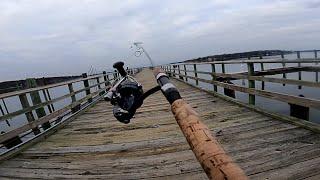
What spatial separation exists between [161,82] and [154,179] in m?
2.64

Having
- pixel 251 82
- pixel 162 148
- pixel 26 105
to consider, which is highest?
pixel 26 105

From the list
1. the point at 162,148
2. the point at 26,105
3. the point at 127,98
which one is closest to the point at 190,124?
the point at 127,98

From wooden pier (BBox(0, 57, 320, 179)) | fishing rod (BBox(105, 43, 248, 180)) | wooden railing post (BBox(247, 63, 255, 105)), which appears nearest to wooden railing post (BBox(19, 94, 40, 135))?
wooden pier (BBox(0, 57, 320, 179))

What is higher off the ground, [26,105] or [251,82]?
[26,105]

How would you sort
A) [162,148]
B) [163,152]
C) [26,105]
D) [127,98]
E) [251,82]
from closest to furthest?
1. [127,98]
2. [163,152]
3. [162,148]
4. [26,105]
5. [251,82]

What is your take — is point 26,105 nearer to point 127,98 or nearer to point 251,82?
point 251,82

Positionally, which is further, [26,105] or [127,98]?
[26,105]

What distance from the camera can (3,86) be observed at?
972 centimetres

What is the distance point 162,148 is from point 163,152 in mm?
205

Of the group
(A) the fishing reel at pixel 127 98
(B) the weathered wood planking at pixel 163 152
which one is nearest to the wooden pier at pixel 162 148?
(B) the weathered wood planking at pixel 163 152

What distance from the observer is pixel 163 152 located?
459cm

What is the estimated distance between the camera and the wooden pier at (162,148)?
3754 mm

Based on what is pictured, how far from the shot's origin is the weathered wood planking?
12.2 ft

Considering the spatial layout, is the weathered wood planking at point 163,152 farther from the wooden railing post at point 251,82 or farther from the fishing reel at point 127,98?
the fishing reel at point 127,98
